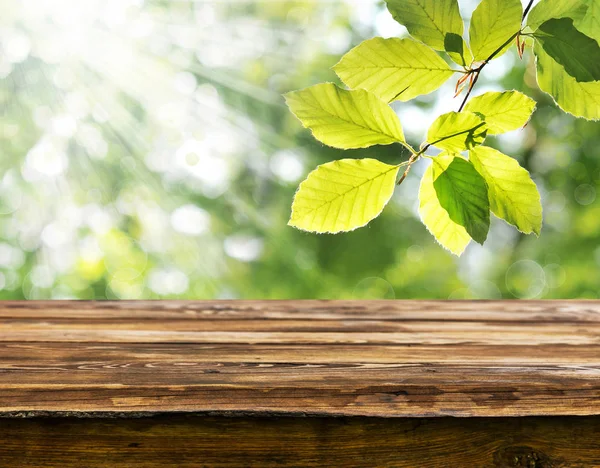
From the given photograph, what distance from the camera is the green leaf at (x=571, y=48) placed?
1.18ft

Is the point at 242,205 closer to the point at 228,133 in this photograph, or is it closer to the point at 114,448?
the point at 228,133

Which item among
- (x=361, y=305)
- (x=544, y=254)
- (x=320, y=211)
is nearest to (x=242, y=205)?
(x=544, y=254)

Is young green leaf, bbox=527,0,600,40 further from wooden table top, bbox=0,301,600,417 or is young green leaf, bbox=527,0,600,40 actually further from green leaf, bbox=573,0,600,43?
wooden table top, bbox=0,301,600,417

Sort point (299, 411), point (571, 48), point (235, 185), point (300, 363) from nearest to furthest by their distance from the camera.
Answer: point (571, 48) < point (299, 411) < point (300, 363) < point (235, 185)

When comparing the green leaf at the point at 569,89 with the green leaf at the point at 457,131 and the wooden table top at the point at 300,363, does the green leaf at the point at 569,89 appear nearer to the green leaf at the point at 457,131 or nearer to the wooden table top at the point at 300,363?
the green leaf at the point at 457,131

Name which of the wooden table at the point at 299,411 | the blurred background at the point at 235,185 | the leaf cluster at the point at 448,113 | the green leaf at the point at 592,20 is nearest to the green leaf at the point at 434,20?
the leaf cluster at the point at 448,113

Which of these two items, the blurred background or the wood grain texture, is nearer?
the wood grain texture

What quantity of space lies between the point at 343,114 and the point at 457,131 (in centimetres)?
7

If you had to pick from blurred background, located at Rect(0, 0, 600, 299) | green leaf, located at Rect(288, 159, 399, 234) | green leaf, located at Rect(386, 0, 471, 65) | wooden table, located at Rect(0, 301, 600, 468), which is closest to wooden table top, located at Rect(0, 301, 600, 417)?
wooden table, located at Rect(0, 301, 600, 468)

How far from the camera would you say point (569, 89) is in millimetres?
392

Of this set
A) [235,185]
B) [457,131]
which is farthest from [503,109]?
[235,185]

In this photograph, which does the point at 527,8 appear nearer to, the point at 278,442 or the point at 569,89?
the point at 569,89

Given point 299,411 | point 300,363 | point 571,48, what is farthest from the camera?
point 300,363

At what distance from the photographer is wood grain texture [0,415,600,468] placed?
23.5 inches
